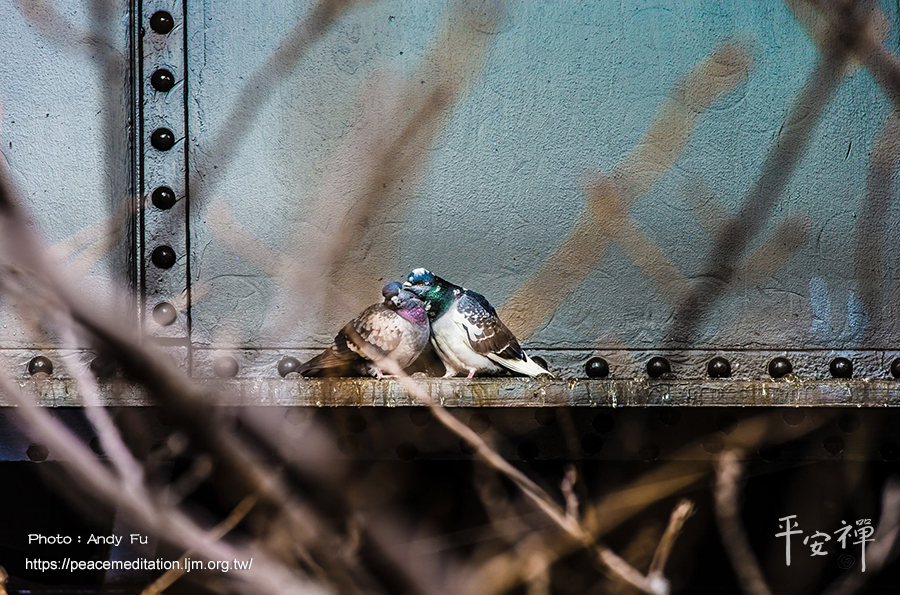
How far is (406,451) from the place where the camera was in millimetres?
2742

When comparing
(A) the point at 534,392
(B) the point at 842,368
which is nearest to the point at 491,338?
(A) the point at 534,392

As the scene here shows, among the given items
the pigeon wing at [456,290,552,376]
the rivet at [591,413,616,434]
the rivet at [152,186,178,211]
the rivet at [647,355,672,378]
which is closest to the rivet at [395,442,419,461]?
the pigeon wing at [456,290,552,376]

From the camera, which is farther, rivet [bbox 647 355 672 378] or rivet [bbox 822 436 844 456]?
rivet [bbox 647 355 672 378]

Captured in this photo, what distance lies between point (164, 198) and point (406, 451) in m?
1.19

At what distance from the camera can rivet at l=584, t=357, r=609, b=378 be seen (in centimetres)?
290

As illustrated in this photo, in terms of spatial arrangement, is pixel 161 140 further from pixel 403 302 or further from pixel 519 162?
pixel 519 162

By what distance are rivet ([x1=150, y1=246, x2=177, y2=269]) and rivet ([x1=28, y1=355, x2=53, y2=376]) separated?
48 cm

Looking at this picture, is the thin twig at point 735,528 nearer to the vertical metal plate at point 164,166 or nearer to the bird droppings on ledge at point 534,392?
the bird droppings on ledge at point 534,392

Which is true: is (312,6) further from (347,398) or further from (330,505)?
(330,505)

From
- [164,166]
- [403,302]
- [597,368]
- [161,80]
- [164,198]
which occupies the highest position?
[161,80]

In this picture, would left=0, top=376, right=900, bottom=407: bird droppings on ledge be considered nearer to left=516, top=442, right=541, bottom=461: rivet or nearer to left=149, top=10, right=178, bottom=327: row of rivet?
left=516, top=442, right=541, bottom=461: rivet

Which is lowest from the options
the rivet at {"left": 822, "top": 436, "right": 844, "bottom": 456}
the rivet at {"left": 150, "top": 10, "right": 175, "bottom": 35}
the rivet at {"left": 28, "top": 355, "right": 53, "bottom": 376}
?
the rivet at {"left": 822, "top": 436, "right": 844, "bottom": 456}

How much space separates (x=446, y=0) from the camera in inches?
119

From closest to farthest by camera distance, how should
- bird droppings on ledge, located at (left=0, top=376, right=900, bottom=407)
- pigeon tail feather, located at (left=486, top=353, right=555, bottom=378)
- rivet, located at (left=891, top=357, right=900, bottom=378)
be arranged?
bird droppings on ledge, located at (left=0, top=376, right=900, bottom=407)
pigeon tail feather, located at (left=486, top=353, right=555, bottom=378)
rivet, located at (left=891, top=357, right=900, bottom=378)
